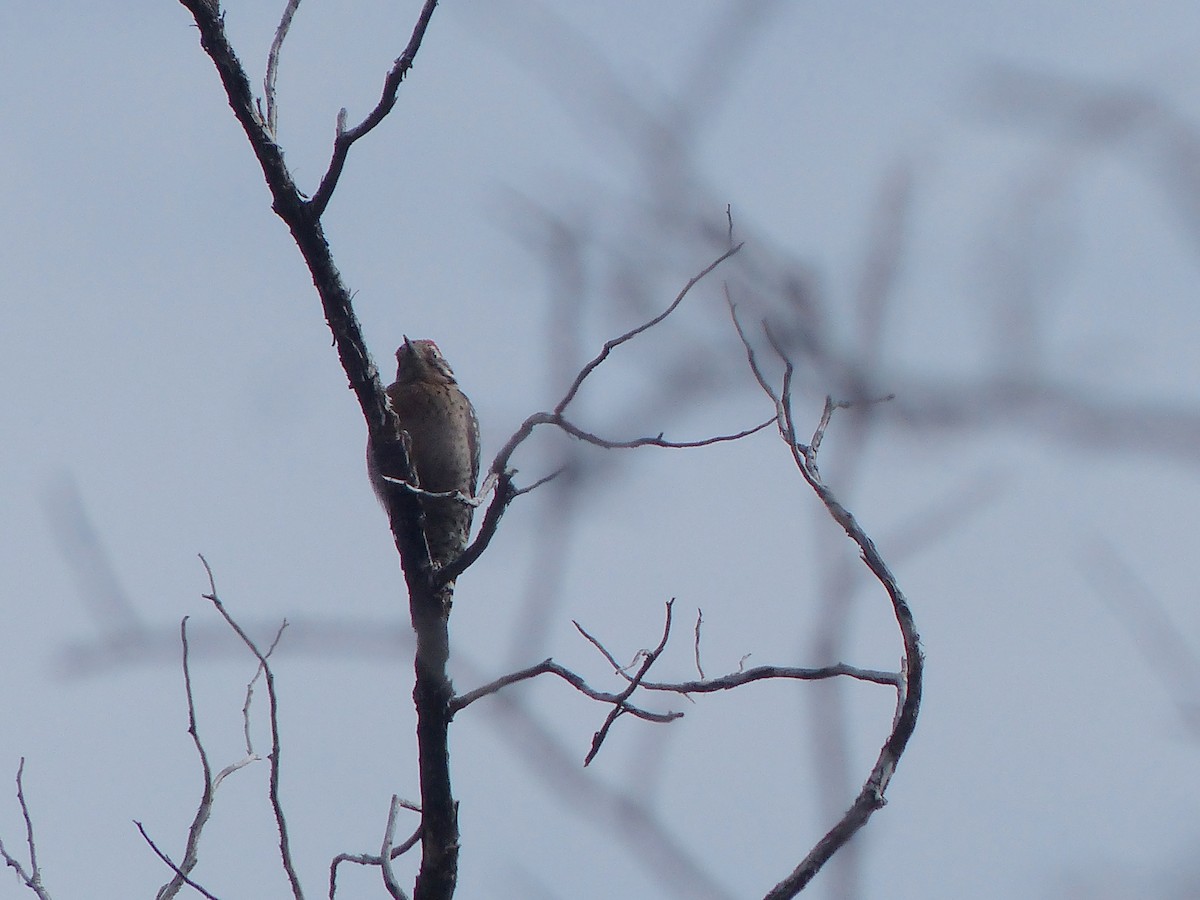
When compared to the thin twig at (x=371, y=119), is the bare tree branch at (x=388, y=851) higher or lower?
lower

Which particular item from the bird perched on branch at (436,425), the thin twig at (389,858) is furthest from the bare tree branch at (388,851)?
→ the bird perched on branch at (436,425)

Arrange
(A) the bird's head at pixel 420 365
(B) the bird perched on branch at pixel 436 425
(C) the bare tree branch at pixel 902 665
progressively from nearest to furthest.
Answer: (C) the bare tree branch at pixel 902 665
(B) the bird perched on branch at pixel 436 425
(A) the bird's head at pixel 420 365

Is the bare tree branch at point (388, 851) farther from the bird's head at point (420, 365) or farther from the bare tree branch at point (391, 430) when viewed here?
the bird's head at point (420, 365)

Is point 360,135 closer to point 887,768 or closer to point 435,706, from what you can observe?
point 435,706

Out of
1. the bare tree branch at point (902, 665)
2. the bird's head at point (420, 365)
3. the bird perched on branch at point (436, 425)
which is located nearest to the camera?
the bare tree branch at point (902, 665)

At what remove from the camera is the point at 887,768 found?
3336mm

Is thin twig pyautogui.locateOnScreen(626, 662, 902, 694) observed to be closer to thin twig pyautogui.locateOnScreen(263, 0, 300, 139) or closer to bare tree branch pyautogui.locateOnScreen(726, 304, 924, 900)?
bare tree branch pyautogui.locateOnScreen(726, 304, 924, 900)

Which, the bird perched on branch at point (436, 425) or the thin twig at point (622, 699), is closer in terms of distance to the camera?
the thin twig at point (622, 699)

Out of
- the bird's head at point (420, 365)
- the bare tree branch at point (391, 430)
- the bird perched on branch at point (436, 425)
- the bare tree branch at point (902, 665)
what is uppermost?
the bird's head at point (420, 365)

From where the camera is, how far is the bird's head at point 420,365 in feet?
23.0

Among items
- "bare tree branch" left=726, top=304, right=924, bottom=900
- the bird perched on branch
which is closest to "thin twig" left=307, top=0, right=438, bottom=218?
"bare tree branch" left=726, top=304, right=924, bottom=900

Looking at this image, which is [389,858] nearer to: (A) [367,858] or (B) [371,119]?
(A) [367,858]

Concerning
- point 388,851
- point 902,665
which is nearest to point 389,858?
point 388,851

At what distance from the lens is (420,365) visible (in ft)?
23.1
